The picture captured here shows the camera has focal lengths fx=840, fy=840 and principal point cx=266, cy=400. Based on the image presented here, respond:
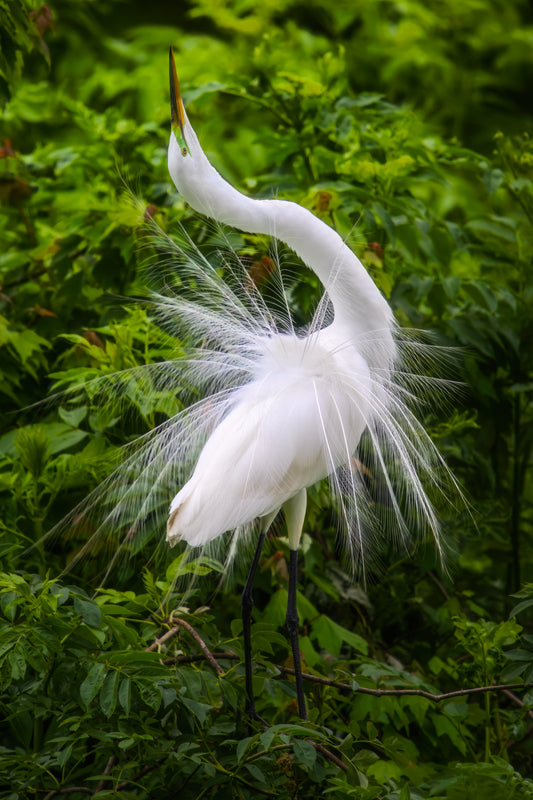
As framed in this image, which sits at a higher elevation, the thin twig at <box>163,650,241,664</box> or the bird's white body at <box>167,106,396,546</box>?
the bird's white body at <box>167,106,396,546</box>

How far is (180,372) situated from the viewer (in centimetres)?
220

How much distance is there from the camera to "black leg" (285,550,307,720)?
6.58 feet

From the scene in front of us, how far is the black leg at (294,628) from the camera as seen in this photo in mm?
2006

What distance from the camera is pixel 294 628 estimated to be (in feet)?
7.20

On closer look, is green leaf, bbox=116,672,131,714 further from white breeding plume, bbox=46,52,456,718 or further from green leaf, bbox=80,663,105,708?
white breeding plume, bbox=46,52,456,718

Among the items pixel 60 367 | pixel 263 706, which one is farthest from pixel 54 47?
pixel 263 706

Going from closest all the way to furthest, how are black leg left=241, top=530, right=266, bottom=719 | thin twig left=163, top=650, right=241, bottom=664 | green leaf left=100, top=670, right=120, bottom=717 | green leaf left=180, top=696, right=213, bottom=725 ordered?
green leaf left=100, top=670, right=120, bottom=717
green leaf left=180, top=696, right=213, bottom=725
thin twig left=163, top=650, right=241, bottom=664
black leg left=241, top=530, right=266, bottom=719

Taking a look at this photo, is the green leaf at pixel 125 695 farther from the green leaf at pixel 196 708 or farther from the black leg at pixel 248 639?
the black leg at pixel 248 639

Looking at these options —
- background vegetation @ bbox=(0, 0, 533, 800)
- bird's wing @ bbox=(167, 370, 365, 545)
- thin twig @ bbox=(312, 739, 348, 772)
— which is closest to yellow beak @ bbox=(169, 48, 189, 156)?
background vegetation @ bbox=(0, 0, 533, 800)

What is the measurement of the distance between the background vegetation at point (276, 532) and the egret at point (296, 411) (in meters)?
0.23

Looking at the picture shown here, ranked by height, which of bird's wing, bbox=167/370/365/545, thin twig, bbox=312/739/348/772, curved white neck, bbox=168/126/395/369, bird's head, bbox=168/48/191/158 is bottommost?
thin twig, bbox=312/739/348/772

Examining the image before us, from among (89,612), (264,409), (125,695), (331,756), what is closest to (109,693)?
(125,695)

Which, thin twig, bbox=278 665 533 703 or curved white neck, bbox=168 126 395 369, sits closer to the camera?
thin twig, bbox=278 665 533 703

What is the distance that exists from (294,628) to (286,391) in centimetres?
65
